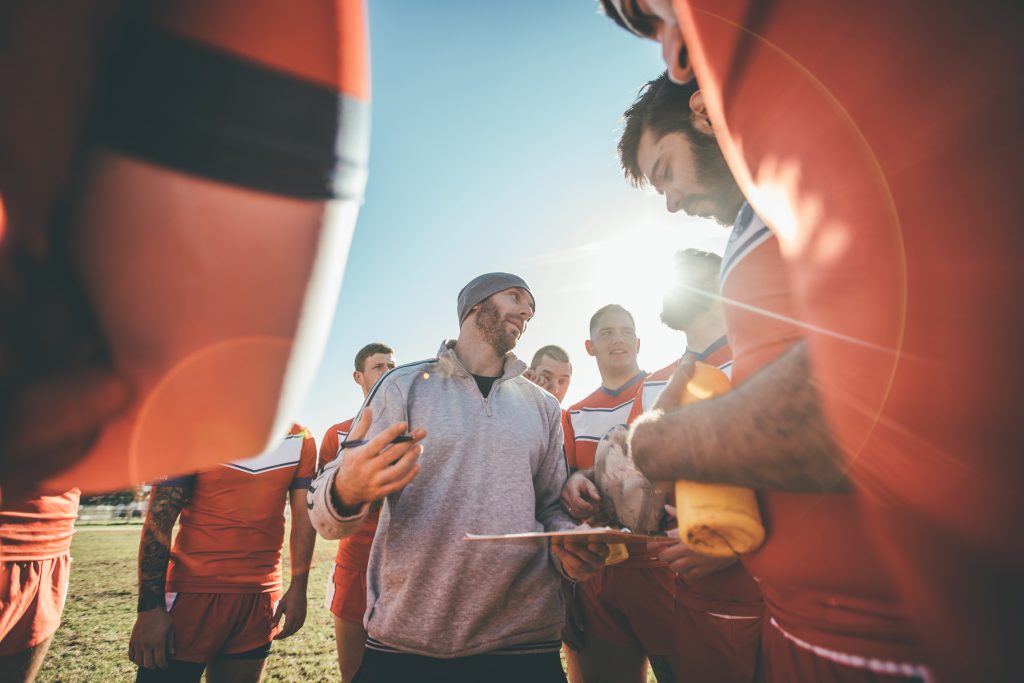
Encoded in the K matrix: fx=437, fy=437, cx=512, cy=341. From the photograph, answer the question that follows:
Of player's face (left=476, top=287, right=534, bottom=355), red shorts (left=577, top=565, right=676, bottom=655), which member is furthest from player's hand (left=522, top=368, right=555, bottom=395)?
player's face (left=476, top=287, right=534, bottom=355)

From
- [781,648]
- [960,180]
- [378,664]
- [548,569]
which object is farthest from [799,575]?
[378,664]

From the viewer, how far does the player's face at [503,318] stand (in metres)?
3.62

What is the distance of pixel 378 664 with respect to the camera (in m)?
2.43

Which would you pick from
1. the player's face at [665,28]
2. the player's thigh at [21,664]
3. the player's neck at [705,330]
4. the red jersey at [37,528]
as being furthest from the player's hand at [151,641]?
the player's neck at [705,330]

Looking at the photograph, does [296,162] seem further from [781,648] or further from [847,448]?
[781,648]

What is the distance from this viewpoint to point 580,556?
234 centimetres

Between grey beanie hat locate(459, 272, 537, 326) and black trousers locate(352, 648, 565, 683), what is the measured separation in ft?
7.96

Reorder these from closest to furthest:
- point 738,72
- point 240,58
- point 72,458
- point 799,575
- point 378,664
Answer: point 240,58, point 72,458, point 738,72, point 799,575, point 378,664

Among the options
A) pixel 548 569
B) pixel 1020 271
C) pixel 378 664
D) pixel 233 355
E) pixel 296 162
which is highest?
pixel 1020 271

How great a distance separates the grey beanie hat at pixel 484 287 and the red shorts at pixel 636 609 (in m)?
2.80

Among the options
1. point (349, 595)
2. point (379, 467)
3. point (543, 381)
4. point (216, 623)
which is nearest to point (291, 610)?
point (349, 595)

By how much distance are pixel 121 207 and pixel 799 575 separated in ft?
4.86

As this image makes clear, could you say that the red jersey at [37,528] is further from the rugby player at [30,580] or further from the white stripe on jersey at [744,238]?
the white stripe on jersey at [744,238]

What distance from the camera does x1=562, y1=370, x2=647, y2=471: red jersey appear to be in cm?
516
